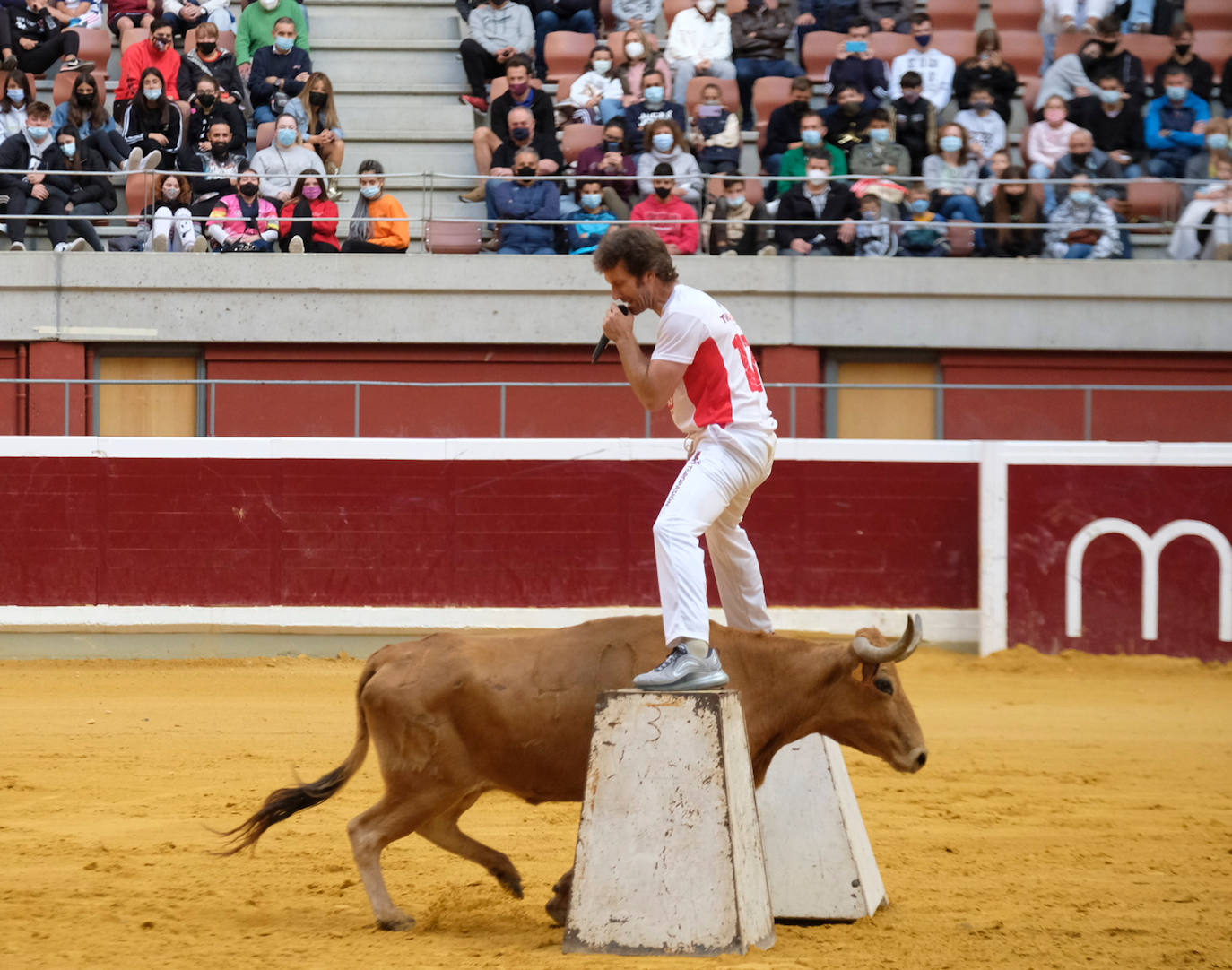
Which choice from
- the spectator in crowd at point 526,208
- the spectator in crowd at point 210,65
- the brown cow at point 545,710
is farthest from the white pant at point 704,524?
the spectator in crowd at point 210,65

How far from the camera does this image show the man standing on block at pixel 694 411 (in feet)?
16.3

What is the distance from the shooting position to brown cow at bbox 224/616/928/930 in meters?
5.25

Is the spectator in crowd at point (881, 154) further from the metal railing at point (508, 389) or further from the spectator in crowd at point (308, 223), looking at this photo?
the spectator in crowd at point (308, 223)

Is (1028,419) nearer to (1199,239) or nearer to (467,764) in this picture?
(1199,239)

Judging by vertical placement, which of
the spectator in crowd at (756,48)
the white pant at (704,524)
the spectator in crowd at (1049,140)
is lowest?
the white pant at (704,524)

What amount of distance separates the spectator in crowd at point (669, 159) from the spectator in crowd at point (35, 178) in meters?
5.45

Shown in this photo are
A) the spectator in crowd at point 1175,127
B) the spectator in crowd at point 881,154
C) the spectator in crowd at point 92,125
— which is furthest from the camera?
the spectator in crowd at point 1175,127

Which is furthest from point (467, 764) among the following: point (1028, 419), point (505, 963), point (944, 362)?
point (944, 362)

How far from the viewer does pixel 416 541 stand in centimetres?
1223

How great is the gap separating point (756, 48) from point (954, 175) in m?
3.06

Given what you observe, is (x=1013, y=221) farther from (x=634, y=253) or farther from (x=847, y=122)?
(x=634, y=253)

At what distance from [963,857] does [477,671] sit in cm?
231

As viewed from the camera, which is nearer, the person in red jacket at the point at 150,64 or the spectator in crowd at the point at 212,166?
the spectator in crowd at the point at 212,166

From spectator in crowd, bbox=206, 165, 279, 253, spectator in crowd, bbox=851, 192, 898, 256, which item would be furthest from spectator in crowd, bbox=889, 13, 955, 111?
spectator in crowd, bbox=206, 165, 279, 253
